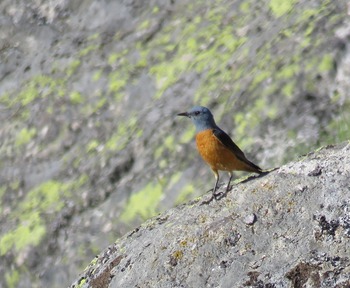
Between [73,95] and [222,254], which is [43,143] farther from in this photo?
[222,254]

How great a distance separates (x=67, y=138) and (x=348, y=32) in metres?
5.09

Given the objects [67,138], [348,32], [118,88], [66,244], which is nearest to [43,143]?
[67,138]

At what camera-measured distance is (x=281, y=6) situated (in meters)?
13.6

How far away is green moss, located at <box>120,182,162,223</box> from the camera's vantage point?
37.9 feet

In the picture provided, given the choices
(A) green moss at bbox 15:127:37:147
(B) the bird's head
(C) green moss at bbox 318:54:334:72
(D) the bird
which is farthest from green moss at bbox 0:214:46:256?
(C) green moss at bbox 318:54:334:72

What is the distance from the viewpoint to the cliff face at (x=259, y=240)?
19.8 feet

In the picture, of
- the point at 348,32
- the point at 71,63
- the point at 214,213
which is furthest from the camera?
the point at 71,63

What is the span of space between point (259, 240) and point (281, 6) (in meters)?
7.96

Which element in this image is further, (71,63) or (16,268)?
(71,63)

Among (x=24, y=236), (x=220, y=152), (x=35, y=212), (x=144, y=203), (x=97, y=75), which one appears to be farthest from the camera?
A: (x=97, y=75)

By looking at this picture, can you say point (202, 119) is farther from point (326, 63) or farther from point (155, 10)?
point (155, 10)

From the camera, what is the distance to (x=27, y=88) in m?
15.2

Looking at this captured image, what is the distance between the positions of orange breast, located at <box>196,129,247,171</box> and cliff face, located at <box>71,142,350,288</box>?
2.14m

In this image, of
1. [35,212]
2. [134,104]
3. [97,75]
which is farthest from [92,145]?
[97,75]
